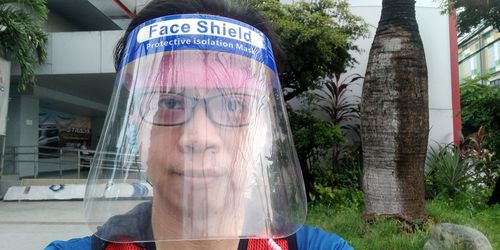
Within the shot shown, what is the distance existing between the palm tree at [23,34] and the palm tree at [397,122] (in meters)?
7.06

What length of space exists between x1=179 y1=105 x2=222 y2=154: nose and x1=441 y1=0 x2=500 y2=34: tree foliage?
21.3ft

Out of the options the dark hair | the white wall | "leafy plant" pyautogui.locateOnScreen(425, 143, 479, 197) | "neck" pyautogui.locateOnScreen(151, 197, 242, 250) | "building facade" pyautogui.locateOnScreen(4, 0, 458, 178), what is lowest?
"leafy plant" pyautogui.locateOnScreen(425, 143, 479, 197)

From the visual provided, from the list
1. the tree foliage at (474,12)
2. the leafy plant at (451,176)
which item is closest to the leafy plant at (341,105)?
the leafy plant at (451,176)

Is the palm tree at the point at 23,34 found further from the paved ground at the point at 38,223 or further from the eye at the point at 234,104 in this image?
the eye at the point at 234,104

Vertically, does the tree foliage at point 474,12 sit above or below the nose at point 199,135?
above

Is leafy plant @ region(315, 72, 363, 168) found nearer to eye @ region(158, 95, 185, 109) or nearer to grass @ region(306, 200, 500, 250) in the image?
grass @ region(306, 200, 500, 250)

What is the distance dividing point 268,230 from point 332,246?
20cm

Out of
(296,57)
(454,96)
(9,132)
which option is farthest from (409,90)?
(9,132)

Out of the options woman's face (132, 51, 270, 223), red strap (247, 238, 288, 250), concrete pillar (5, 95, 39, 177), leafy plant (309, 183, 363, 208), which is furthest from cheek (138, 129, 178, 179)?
concrete pillar (5, 95, 39, 177)

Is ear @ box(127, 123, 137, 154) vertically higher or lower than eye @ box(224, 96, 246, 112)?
lower

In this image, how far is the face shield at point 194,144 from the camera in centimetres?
91

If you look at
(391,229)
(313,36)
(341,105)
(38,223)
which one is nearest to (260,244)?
(391,229)

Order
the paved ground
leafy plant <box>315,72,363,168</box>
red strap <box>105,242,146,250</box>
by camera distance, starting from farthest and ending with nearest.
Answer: leafy plant <box>315,72,363,168</box> → the paved ground → red strap <box>105,242,146,250</box>

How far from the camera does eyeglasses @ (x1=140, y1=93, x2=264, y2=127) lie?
93 centimetres
